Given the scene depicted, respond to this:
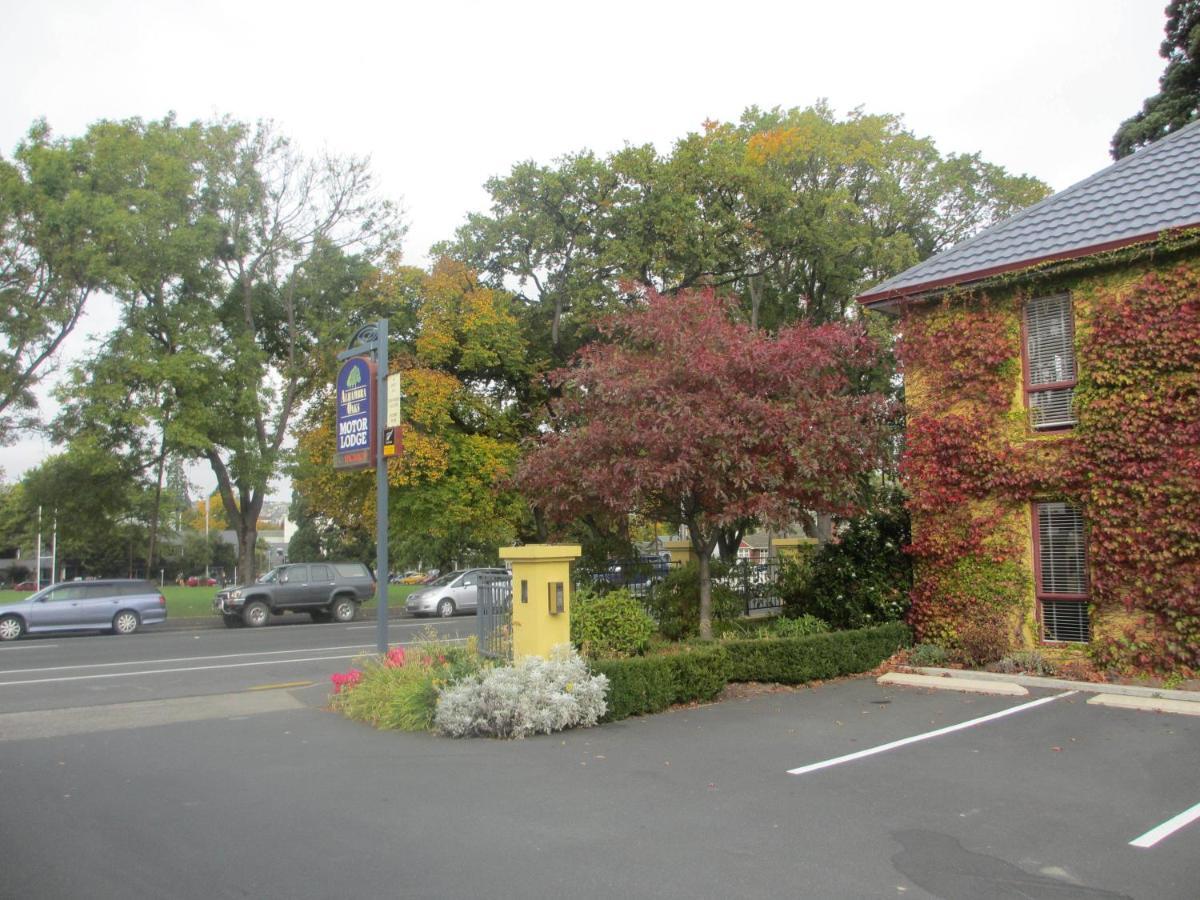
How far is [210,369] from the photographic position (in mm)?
27703

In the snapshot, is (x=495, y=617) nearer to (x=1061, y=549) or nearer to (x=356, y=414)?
(x=356, y=414)

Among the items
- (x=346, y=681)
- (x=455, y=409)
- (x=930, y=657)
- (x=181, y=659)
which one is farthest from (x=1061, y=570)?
(x=455, y=409)

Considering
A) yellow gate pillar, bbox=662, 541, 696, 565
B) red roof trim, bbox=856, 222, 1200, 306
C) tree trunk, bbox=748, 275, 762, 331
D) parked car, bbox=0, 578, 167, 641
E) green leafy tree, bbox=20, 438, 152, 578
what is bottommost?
parked car, bbox=0, 578, 167, 641

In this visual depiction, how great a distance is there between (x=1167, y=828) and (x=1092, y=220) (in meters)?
8.30

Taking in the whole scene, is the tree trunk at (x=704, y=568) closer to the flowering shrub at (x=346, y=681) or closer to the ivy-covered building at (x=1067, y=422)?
the ivy-covered building at (x=1067, y=422)

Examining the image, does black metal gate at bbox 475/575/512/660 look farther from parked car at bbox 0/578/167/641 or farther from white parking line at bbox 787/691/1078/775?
parked car at bbox 0/578/167/641

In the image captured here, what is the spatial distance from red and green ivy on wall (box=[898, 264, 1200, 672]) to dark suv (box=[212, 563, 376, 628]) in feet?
61.5

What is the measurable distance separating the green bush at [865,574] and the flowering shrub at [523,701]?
5535 mm

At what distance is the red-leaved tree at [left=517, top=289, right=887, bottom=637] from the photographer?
10914 mm

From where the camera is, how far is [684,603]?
1402 centimetres

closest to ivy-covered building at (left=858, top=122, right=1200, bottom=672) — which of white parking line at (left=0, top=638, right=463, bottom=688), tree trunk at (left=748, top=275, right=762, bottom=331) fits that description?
white parking line at (left=0, top=638, right=463, bottom=688)

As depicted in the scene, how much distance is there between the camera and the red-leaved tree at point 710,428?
35.8 feet

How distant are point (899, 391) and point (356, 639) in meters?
15.5

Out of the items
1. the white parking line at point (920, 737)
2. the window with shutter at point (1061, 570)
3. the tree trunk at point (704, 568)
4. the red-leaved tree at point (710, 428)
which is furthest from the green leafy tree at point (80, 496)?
the white parking line at point (920, 737)
